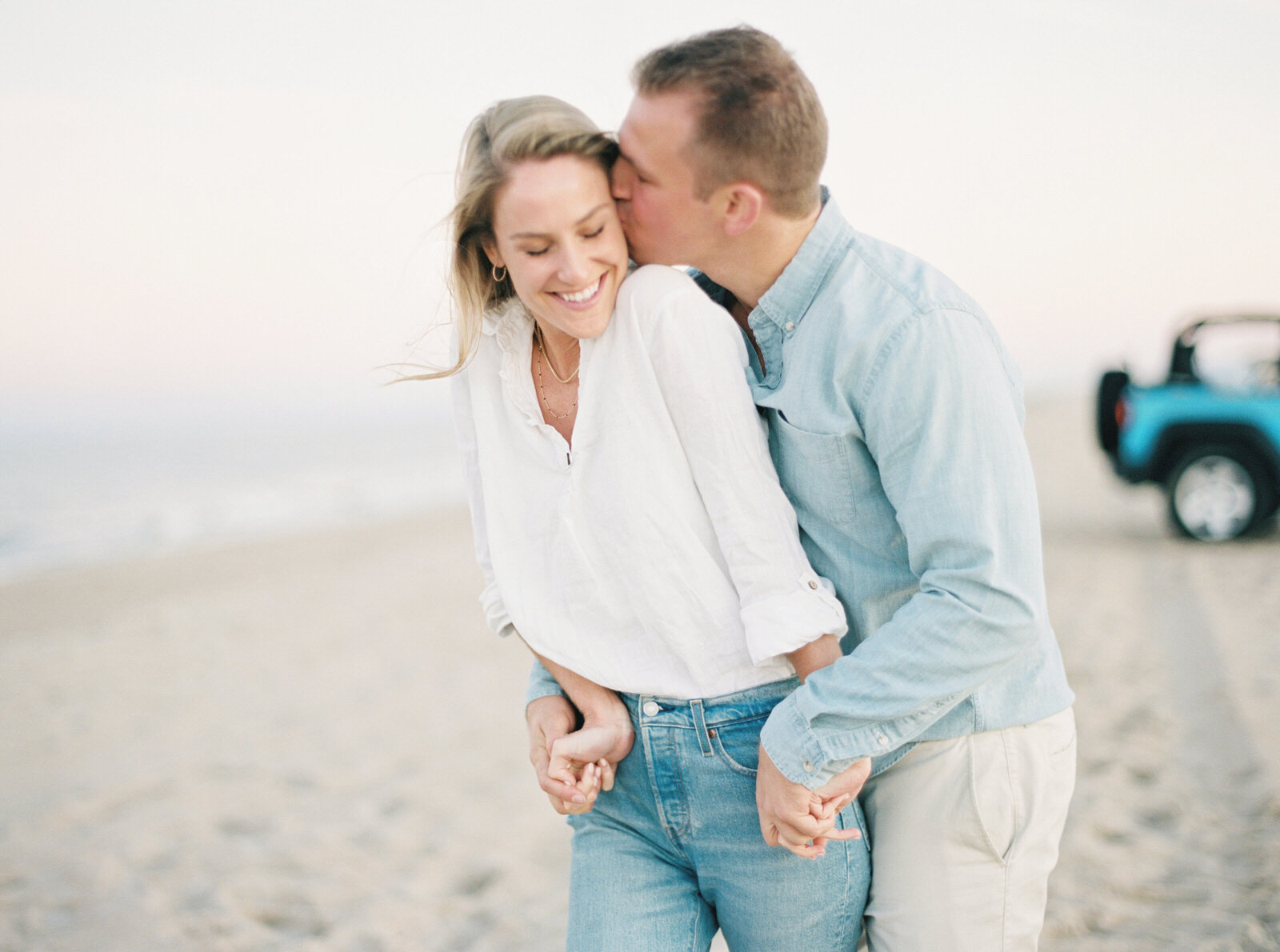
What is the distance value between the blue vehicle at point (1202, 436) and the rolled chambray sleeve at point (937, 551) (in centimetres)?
816

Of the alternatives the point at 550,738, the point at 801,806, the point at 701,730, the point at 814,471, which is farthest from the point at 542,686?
the point at 814,471

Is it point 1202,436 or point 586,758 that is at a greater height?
point 586,758

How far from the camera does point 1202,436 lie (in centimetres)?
853

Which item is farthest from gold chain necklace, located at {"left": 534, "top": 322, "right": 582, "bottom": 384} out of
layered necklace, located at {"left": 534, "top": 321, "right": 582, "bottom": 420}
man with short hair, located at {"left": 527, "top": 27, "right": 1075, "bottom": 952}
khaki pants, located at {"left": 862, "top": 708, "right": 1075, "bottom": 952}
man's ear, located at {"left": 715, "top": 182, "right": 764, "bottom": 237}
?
khaki pants, located at {"left": 862, "top": 708, "right": 1075, "bottom": 952}

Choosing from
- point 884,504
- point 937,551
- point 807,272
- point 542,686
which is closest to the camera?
point 937,551

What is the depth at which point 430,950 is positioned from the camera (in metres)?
3.58

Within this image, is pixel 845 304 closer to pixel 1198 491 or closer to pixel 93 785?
pixel 93 785

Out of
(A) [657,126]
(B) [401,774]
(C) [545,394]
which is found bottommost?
(B) [401,774]

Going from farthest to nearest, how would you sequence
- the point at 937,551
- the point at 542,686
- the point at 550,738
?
the point at 542,686 → the point at 550,738 → the point at 937,551

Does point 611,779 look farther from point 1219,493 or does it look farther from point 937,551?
point 1219,493

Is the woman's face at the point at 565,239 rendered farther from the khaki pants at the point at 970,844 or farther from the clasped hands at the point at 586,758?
the khaki pants at the point at 970,844

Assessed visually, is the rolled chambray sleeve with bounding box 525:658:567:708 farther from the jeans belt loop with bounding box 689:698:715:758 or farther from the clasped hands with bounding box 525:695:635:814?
the jeans belt loop with bounding box 689:698:715:758

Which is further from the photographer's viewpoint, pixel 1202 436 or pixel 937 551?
pixel 1202 436

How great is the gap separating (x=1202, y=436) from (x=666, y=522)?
8.50m
